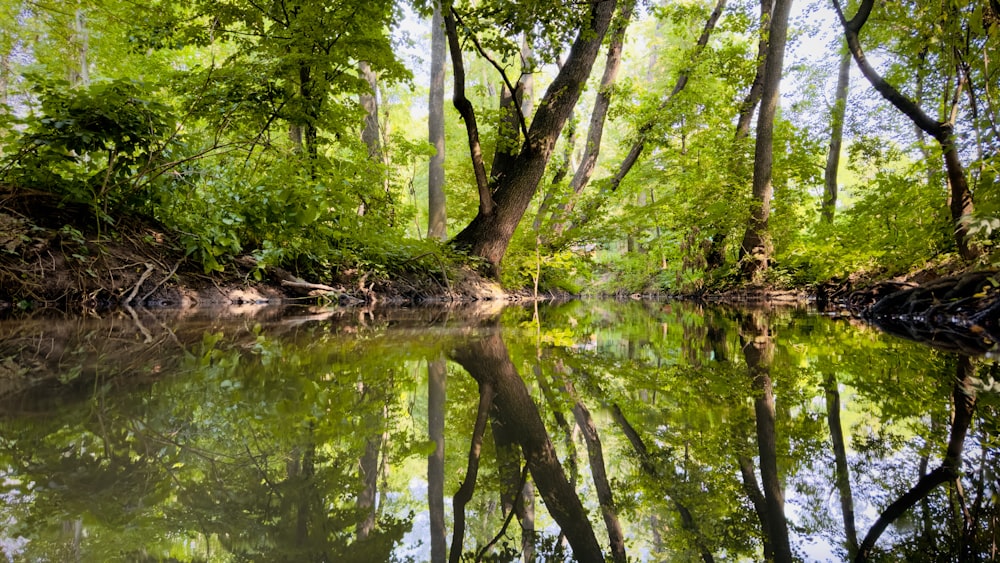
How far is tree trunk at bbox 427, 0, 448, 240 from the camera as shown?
10.9 metres

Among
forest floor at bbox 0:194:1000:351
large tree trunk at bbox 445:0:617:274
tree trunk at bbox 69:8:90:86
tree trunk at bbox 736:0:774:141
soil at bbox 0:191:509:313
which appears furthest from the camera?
tree trunk at bbox 69:8:90:86

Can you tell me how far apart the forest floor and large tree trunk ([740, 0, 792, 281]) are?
3199 mm

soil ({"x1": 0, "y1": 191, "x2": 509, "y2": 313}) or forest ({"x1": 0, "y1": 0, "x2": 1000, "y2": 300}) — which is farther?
forest ({"x1": 0, "y1": 0, "x2": 1000, "y2": 300})

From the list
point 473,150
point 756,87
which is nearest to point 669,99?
point 756,87

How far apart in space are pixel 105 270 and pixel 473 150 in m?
3.73

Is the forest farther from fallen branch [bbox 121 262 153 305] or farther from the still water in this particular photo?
→ the still water

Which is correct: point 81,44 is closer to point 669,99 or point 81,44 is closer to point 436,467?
point 669,99

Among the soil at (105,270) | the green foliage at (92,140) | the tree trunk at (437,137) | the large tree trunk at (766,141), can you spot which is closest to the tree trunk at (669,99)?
the large tree trunk at (766,141)

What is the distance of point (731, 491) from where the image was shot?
861 mm

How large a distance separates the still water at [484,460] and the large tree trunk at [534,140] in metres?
4.73

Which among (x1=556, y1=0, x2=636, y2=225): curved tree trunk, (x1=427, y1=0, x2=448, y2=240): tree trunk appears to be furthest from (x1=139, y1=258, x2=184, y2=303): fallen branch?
(x1=427, y1=0, x2=448, y2=240): tree trunk

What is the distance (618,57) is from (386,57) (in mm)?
4928

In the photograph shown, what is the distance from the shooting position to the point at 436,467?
940 millimetres

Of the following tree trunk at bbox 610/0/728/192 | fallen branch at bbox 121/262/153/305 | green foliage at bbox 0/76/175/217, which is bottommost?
fallen branch at bbox 121/262/153/305
